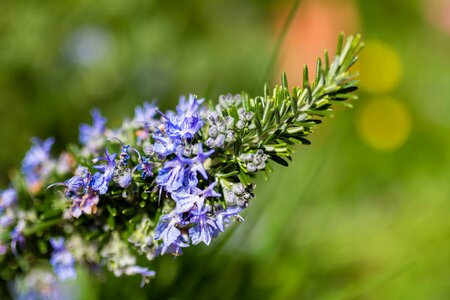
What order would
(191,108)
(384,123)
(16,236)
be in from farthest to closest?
(384,123) < (16,236) < (191,108)

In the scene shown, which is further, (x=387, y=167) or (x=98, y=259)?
(x=387, y=167)

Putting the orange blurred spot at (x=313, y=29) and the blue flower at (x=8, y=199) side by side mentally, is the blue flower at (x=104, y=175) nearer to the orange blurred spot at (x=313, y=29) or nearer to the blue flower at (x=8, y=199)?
the blue flower at (x=8, y=199)

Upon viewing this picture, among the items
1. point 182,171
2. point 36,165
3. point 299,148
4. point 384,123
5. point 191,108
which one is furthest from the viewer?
point 384,123

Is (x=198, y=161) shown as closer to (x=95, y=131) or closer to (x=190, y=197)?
(x=190, y=197)

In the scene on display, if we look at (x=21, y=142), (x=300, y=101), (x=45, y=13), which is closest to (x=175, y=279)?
(x=300, y=101)

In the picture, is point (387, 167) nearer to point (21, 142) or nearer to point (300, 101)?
point (21, 142)

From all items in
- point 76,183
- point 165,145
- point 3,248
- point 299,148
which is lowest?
point 3,248

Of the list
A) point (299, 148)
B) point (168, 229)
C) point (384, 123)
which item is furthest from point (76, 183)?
point (384, 123)
